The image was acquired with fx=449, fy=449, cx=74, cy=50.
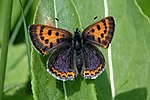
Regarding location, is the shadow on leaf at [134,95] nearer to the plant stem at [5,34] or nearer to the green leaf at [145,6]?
the plant stem at [5,34]

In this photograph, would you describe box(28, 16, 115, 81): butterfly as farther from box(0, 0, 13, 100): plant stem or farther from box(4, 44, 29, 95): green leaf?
box(4, 44, 29, 95): green leaf

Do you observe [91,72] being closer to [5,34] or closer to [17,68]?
[5,34]

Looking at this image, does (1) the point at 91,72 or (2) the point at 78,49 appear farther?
(2) the point at 78,49

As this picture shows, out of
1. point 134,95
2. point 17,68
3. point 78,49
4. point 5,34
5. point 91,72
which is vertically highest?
point 5,34

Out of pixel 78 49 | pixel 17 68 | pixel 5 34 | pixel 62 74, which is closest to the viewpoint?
pixel 62 74

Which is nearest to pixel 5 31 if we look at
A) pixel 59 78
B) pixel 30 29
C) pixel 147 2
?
pixel 30 29

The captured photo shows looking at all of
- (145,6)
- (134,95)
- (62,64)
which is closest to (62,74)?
(62,64)

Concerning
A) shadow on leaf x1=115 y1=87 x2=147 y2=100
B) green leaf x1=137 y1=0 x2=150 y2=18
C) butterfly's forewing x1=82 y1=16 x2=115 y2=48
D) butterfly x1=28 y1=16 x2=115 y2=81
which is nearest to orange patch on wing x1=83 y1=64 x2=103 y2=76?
butterfly x1=28 y1=16 x2=115 y2=81

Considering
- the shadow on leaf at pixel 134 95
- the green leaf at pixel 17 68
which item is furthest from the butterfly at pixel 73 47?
the green leaf at pixel 17 68
